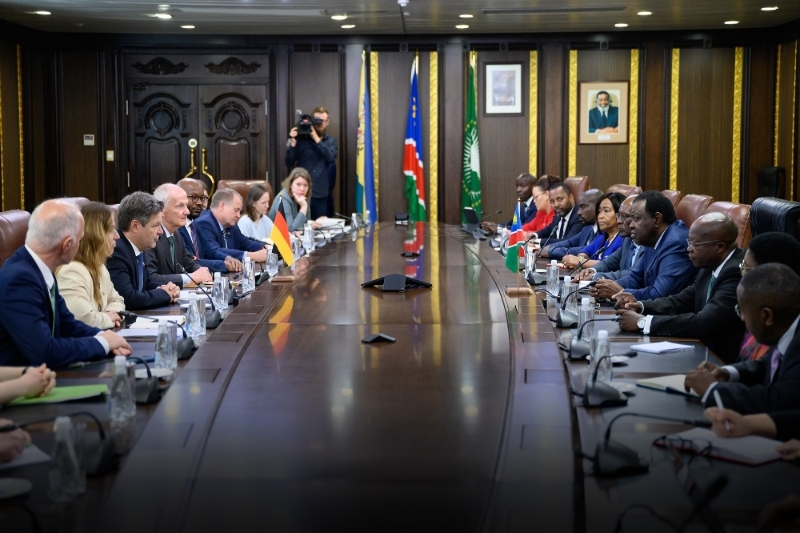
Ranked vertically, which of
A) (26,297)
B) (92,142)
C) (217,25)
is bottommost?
(26,297)

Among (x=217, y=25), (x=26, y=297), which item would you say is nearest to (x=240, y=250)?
(x=26, y=297)

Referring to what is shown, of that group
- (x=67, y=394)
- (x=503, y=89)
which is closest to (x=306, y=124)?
(x=503, y=89)

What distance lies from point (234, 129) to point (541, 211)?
4.11m

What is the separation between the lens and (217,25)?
982 cm

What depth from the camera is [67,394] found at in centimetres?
243

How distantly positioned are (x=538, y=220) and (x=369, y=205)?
2.85m

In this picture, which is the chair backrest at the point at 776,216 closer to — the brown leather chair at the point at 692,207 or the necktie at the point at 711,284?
the necktie at the point at 711,284

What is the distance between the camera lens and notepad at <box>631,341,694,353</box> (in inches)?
121

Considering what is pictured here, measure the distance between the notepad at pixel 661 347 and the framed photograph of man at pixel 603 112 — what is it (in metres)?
7.81

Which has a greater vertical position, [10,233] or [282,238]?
[10,233]

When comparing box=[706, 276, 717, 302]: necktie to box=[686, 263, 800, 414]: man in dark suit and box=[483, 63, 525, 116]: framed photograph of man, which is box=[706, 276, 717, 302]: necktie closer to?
box=[686, 263, 800, 414]: man in dark suit

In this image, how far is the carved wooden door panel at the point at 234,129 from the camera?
Result: 10695mm

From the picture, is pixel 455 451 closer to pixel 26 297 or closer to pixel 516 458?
pixel 516 458

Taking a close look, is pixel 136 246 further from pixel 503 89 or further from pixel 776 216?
pixel 503 89
